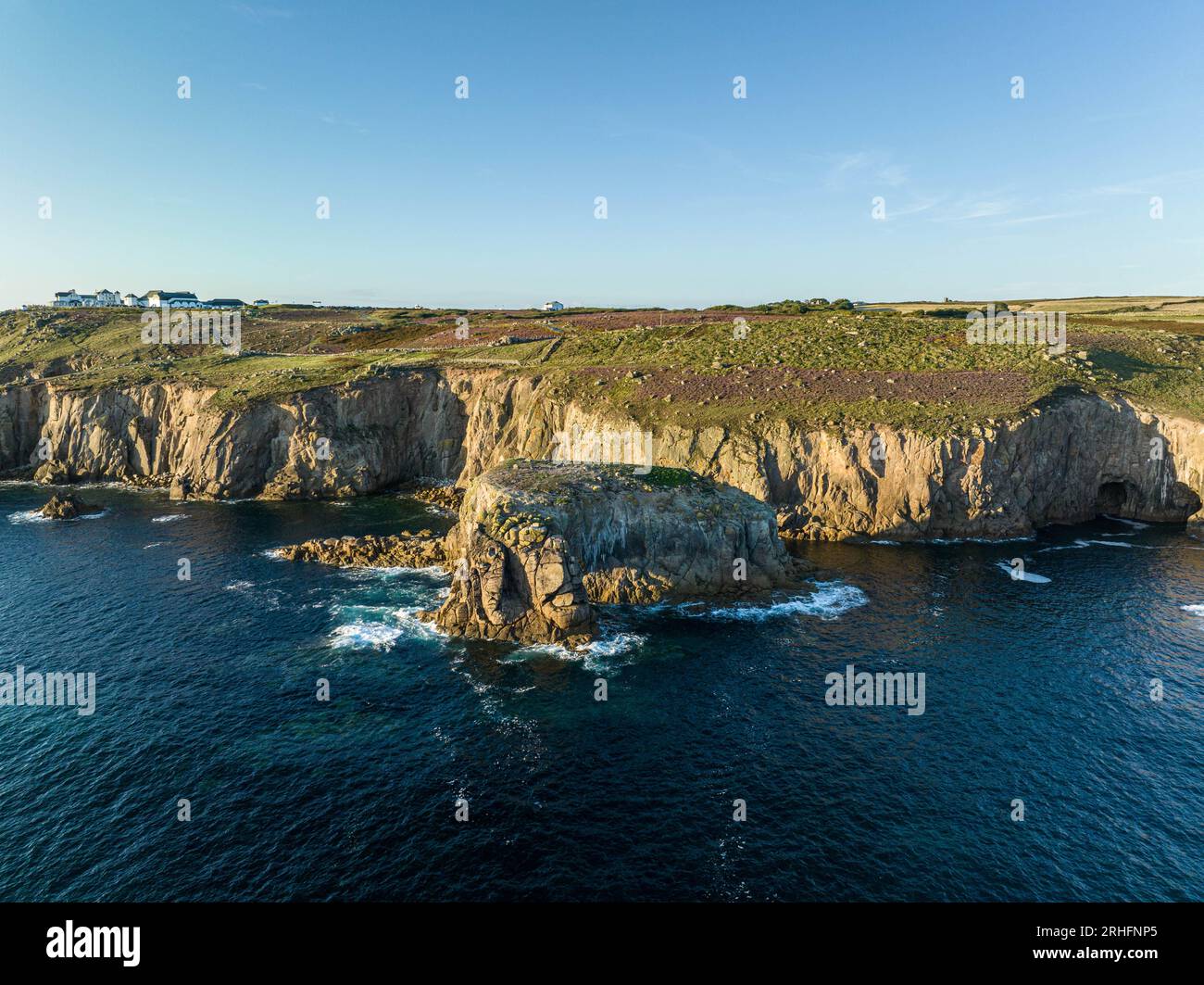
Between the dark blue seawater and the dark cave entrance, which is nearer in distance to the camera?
the dark blue seawater

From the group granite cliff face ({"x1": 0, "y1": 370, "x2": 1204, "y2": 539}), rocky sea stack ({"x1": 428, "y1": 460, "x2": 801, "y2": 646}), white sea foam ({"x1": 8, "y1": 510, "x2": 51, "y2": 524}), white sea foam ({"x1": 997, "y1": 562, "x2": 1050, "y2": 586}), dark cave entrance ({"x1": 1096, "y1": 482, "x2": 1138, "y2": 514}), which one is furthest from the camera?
dark cave entrance ({"x1": 1096, "y1": 482, "x2": 1138, "y2": 514})

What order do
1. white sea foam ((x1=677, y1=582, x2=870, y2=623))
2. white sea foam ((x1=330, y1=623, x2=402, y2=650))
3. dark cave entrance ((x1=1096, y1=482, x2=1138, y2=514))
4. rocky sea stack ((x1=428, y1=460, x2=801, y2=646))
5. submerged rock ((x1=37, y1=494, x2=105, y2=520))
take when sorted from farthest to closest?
dark cave entrance ((x1=1096, y1=482, x2=1138, y2=514))
submerged rock ((x1=37, y1=494, x2=105, y2=520))
white sea foam ((x1=677, y1=582, x2=870, y2=623))
rocky sea stack ((x1=428, y1=460, x2=801, y2=646))
white sea foam ((x1=330, y1=623, x2=402, y2=650))

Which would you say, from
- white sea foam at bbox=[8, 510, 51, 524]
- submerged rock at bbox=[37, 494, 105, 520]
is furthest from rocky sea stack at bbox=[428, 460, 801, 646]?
white sea foam at bbox=[8, 510, 51, 524]

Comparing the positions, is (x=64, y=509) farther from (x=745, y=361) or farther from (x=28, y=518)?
(x=745, y=361)

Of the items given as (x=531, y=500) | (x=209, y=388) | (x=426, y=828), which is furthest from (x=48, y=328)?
(x=426, y=828)

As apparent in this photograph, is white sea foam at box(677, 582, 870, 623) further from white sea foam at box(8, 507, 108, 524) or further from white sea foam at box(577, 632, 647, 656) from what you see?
white sea foam at box(8, 507, 108, 524)

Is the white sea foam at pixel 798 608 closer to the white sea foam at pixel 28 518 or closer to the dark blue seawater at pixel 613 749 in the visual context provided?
the dark blue seawater at pixel 613 749

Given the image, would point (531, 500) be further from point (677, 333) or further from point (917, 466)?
point (677, 333)

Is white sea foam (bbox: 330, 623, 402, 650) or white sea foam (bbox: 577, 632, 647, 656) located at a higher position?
white sea foam (bbox: 330, 623, 402, 650)
